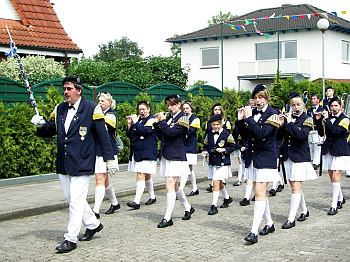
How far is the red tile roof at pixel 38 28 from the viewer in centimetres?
2166

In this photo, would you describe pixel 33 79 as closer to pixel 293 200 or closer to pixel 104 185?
pixel 104 185

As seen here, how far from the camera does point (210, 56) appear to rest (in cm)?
3922

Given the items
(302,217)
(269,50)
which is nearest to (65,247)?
(302,217)

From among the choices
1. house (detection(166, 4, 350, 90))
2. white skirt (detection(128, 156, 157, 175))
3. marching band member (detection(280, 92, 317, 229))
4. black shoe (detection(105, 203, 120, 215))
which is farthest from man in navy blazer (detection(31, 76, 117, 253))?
house (detection(166, 4, 350, 90))

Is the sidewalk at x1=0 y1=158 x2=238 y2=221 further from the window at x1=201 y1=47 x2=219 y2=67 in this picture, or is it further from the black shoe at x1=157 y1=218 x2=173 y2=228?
the window at x1=201 y1=47 x2=219 y2=67

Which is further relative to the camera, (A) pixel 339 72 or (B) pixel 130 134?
(A) pixel 339 72

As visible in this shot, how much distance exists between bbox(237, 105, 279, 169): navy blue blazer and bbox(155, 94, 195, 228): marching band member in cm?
122

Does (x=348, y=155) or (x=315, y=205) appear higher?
(x=348, y=155)

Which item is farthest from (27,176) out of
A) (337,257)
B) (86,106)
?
(337,257)

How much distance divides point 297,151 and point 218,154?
1.72m

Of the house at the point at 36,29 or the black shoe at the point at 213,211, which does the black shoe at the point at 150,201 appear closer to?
the black shoe at the point at 213,211

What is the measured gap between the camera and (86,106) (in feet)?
22.2

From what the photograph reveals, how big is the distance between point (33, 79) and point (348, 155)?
1047cm

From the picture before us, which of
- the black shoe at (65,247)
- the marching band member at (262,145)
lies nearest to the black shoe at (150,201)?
the marching band member at (262,145)
